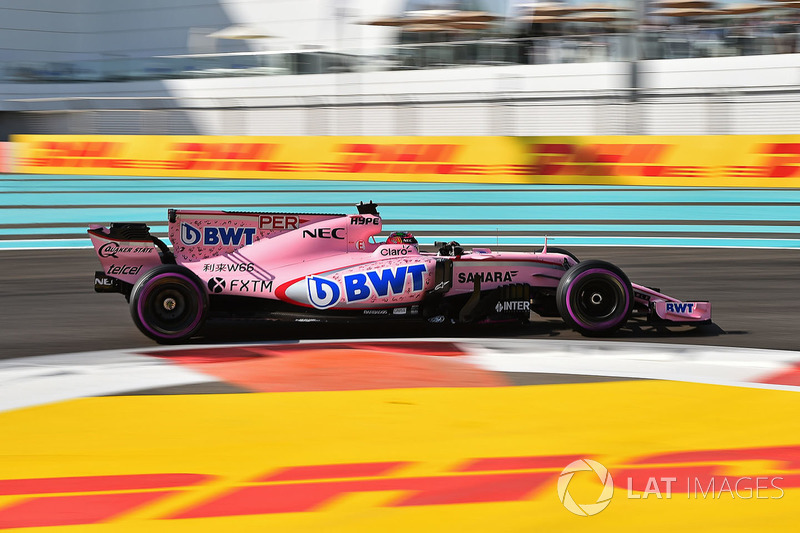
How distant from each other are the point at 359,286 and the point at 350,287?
0.18 feet

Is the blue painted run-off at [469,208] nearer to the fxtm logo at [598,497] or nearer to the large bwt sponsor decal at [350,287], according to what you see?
the large bwt sponsor decal at [350,287]

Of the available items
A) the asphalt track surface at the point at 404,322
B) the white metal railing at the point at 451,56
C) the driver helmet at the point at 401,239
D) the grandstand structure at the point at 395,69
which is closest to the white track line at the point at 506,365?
the asphalt track surface at the point at 404,322

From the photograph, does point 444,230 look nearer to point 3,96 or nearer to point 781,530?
point 781,530

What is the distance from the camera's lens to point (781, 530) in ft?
10.2

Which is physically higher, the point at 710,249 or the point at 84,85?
the point at 84,85

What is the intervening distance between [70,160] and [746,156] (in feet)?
45.6

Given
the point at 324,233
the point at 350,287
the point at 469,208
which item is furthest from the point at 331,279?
the point at 469,208

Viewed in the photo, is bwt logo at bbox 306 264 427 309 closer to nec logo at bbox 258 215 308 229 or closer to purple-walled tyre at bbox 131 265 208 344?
nec logo at bbox 258 215 308 229

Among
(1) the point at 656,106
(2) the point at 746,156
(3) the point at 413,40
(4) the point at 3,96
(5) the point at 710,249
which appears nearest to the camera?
(5) the point at 710,249

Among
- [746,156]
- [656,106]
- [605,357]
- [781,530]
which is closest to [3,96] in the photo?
[656,106]

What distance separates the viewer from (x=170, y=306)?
583 cm

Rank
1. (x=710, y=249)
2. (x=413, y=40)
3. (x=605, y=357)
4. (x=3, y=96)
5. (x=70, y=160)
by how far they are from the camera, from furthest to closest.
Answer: (x=3, y=96) → (x=413, y=40) → (x=70, y=160) → (x=710, y=249) → (x=605, y=357)

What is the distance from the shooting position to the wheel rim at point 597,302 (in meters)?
6.07

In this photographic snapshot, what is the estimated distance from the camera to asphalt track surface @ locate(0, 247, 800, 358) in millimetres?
6191
